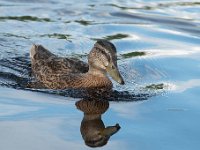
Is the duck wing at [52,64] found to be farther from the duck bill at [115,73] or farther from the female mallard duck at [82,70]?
the duck bill at [115,73]

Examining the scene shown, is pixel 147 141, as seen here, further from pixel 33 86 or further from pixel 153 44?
pixel 153 44

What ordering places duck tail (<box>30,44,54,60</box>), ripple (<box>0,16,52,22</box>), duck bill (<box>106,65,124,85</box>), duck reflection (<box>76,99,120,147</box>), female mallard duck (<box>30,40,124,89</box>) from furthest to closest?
ripple (<box>0,16,52,22</box>)
duck tail (<box>30,44,54,60</box>)
female mallard duck (<box>30,40,124,89</box>)
duck bill (<box>106,65,124,85</box>)
duck reflection (<box>76,99,120,147</box>)

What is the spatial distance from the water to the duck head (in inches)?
15.0

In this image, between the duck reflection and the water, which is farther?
the water

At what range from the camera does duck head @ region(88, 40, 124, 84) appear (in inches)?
389

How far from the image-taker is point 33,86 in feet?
34.1

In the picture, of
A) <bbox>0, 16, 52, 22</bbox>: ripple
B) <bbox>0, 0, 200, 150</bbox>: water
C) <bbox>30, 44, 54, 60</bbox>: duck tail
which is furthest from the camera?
<bbox>0, 16, 52, 22</bbox>: ripple

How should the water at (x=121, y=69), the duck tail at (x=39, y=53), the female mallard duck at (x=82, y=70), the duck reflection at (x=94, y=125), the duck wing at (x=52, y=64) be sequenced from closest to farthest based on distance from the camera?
the duck reflection at (x=94, y=125)
the water at (x=121, y=69)
the female mallard duck at (x=82, y=70)
the duck wing at (x=52, y=64)
the duck tail at (x=39, y=53)

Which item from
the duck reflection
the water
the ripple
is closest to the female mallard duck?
the water

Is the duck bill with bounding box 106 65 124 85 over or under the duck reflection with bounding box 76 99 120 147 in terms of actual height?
over

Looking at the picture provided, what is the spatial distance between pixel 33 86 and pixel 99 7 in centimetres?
592

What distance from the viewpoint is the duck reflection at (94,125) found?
8086 mm

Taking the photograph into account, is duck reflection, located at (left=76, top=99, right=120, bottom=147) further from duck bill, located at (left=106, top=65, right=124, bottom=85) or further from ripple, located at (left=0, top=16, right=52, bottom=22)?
ripple, located at (left=0, top=16, right=52, bottom=22)

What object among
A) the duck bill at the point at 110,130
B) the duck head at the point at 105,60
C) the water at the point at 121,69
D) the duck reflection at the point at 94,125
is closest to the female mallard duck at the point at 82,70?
the duck head at the point at 105,60
